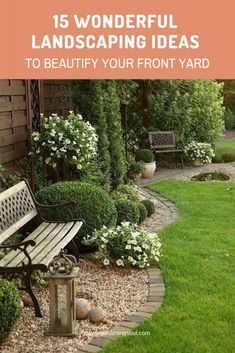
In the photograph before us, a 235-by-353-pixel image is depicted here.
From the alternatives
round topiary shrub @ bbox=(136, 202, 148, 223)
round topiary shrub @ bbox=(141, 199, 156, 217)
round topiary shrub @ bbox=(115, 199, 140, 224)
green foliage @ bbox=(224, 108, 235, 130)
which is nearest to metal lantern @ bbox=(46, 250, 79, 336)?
round topiary shrub @ bbox=(115, 199, 140, 224)

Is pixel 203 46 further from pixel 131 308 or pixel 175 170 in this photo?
pixel 175 170

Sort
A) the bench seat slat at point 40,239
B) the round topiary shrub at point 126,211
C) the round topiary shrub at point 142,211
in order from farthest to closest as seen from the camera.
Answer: the round topiary shrub at point 142,211 < the round topiary shrub at point 126,211 < the bench seat slat at point 40,239

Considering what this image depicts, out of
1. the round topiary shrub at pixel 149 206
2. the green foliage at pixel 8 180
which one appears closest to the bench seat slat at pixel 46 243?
the green foliage at pixel 8 180

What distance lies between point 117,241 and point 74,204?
0.61 m

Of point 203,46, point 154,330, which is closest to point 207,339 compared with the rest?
point 154,330

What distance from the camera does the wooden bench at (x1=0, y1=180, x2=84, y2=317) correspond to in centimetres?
420

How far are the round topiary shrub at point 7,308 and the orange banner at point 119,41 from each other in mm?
1541

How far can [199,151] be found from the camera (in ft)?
43.7

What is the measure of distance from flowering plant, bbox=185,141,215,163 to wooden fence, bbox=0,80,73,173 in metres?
5.73

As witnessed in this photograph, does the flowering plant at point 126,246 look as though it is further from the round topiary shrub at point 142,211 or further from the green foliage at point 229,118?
the green foliage at point 229,118

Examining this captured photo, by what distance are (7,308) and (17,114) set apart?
12.3 ft

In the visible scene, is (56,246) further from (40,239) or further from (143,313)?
(143,313)

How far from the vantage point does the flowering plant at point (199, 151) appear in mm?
13320

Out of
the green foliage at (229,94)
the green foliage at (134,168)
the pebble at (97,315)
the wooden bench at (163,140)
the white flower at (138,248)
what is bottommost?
the pebble at (97,315)
